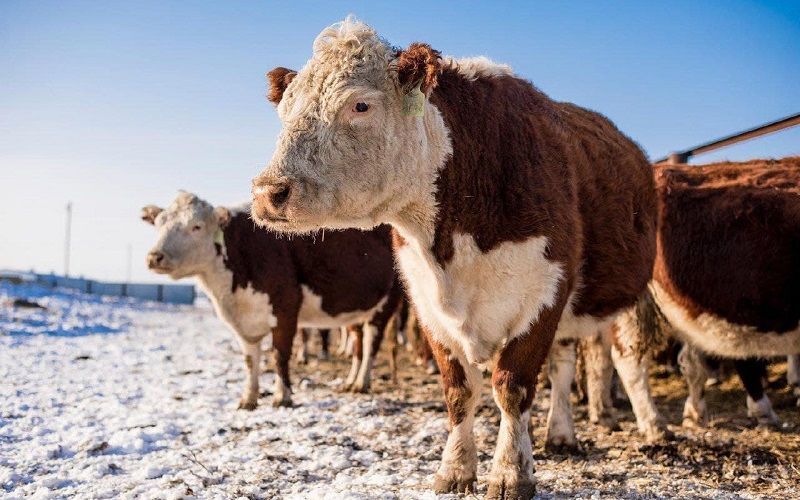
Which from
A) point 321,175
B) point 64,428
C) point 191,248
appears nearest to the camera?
point 321,175

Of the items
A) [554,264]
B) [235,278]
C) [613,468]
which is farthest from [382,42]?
[235,278]

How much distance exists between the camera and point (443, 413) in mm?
6547

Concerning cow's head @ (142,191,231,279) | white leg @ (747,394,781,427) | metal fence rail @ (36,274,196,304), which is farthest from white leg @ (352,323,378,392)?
metal fence rail @ (36,274,196,304)

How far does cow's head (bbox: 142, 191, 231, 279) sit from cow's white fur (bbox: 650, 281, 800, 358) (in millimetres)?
5096

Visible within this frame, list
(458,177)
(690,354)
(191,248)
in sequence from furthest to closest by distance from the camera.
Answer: (191,248) → (690,354) → (458,177)

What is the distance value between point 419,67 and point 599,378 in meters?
3.77

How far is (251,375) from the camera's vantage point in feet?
24.0

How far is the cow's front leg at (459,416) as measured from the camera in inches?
146

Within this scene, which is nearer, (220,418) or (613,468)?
(613,468)

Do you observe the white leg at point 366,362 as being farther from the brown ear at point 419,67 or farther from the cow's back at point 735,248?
the brown ear at point 419,67

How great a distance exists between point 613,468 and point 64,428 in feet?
14.8

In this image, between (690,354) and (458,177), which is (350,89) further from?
(690,354)

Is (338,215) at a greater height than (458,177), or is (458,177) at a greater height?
(458,177)

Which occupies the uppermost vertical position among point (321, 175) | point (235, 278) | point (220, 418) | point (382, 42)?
point (382, 42)
